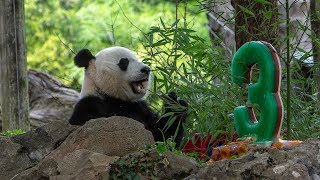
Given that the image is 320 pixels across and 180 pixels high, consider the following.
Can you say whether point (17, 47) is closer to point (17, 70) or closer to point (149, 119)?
point (17, 70)

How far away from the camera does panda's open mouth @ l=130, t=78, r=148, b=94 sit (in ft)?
15.0

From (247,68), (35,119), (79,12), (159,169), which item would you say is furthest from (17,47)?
(79,12)

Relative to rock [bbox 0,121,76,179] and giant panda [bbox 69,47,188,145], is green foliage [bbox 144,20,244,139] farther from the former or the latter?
giant panda [bbox 69,47,188,145]

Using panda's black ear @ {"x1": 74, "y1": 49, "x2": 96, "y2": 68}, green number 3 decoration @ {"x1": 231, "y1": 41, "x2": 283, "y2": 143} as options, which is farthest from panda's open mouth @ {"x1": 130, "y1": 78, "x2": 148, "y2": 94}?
green number 3 decoration @ {"x1": 231, "y1": 41, "x2": 283, "y2": 143}

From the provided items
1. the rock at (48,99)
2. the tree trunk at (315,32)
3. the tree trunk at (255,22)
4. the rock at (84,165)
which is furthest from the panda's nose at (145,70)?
the rock at (48,99)

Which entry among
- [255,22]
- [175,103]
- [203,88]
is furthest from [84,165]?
[255,22]

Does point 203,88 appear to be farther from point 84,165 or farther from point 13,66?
point 13,66

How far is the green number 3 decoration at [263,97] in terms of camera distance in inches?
113

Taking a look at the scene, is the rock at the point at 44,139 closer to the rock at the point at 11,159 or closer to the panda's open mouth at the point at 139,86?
the rock at the point at 11,159

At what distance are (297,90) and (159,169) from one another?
166 cm

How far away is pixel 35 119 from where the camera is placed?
7023 millimetres

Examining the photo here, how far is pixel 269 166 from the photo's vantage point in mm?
2490

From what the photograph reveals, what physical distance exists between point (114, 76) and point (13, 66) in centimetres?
137

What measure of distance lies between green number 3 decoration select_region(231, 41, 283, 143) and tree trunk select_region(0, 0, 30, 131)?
293cm
